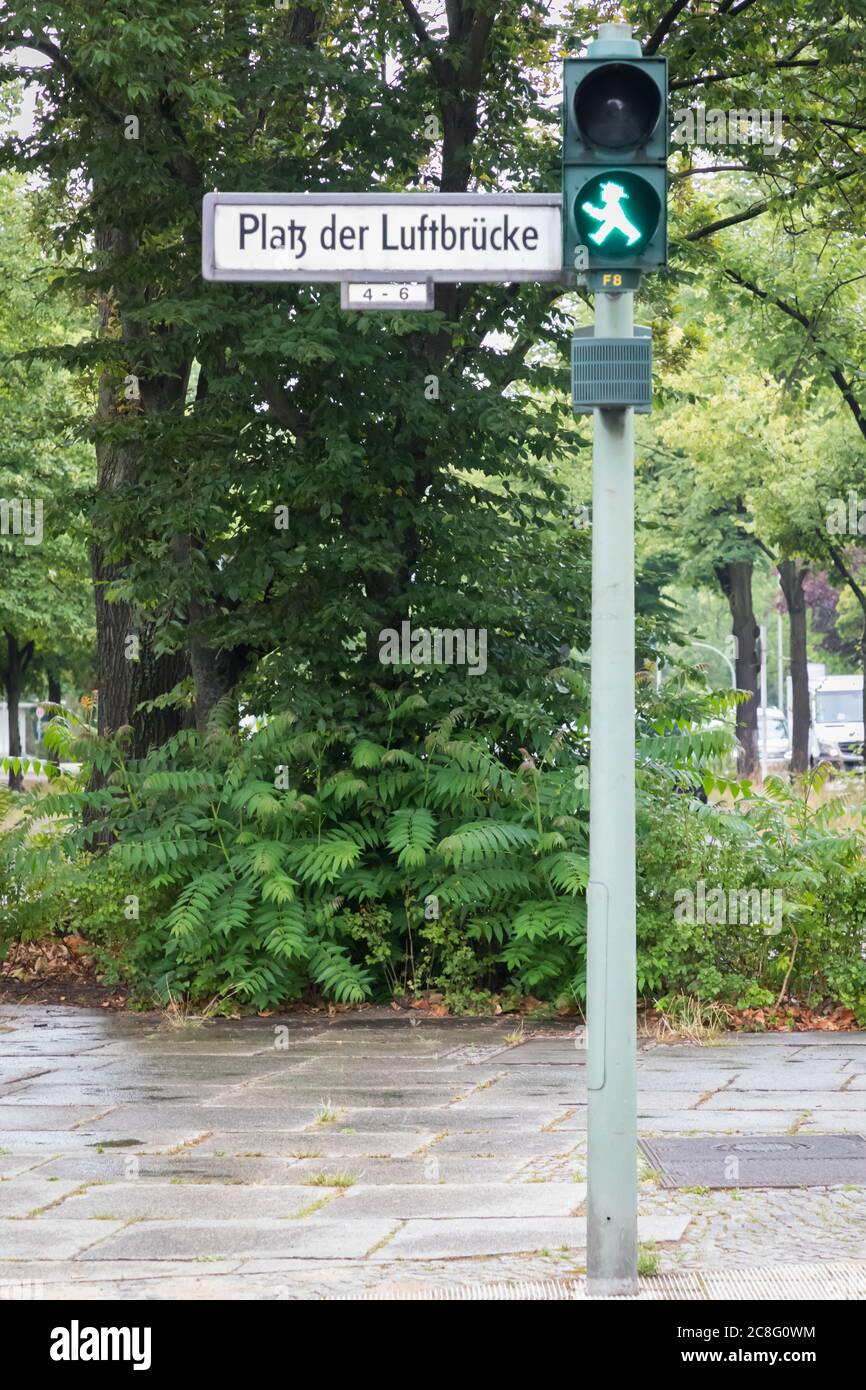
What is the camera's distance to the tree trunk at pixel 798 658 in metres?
38.7

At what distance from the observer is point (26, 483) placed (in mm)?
33781

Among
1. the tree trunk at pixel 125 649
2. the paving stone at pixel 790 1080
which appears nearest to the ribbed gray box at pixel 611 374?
the paving stone at pixel 790 1080

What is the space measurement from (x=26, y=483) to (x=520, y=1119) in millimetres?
27692

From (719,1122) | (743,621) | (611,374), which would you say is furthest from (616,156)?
(743,621)

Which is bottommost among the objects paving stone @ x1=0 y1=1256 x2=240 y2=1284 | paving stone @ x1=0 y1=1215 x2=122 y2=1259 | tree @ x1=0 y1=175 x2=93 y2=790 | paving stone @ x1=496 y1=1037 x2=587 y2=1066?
paving stone @ x1=496 y1=1037 x2=587 y2=1066

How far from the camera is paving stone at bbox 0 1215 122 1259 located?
5.68 meters

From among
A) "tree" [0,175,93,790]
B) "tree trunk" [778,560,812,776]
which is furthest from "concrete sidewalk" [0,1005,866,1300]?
"tree trunk" [778,560,812,776]

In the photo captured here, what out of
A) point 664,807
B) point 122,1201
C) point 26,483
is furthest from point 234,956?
point 26,483

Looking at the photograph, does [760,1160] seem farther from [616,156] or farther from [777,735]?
[777,735]

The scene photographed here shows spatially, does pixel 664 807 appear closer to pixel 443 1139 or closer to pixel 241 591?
pixel 241 591

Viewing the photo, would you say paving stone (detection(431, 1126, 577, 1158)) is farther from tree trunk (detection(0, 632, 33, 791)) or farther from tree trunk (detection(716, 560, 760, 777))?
tree trunk (detection(0, 632, 33, 791))

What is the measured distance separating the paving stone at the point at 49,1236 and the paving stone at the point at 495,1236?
0.97 meters

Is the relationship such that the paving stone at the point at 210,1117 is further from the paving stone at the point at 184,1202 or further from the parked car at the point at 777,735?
the parked car at the point at 777,735

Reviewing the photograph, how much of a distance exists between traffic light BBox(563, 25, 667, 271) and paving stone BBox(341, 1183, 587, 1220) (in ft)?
10.5
